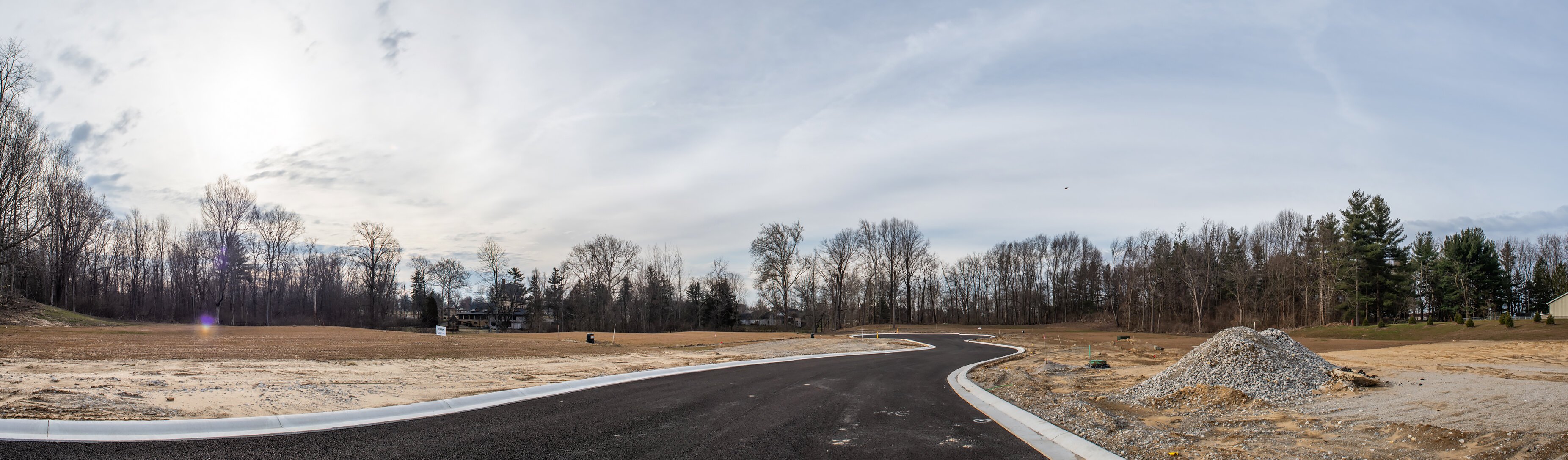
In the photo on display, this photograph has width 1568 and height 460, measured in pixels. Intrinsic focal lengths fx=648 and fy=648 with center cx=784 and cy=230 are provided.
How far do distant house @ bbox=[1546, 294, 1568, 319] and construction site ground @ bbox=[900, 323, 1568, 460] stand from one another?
3755 cm

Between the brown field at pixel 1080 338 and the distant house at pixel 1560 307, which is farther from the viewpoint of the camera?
the distant house at pixel 1560 307

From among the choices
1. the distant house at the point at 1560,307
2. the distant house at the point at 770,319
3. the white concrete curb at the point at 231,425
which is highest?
the white concrete curb at the point at 231,425

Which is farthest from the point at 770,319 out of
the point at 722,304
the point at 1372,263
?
the point at 1372,263

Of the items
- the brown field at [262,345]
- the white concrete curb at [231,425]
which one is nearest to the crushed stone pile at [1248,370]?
the white concrete curb at [231,425]

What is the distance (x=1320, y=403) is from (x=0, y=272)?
51178mm

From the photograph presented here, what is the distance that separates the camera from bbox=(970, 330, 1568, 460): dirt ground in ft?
21.0

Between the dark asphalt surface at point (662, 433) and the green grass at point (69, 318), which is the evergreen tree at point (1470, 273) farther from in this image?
the green grass at point (69, 318)

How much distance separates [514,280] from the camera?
83.1m

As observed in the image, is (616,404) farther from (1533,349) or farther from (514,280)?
(514,280)

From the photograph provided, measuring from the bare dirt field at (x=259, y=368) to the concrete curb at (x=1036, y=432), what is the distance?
8019mm

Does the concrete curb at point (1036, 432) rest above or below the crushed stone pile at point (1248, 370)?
below

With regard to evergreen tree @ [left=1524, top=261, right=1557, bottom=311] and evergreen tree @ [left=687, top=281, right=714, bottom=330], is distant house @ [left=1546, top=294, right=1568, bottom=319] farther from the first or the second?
evergreen tree @ [left=687, top=281, right=714, bottom=330]

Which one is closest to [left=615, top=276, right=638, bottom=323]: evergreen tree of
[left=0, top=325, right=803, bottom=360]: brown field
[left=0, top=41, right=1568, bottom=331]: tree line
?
[left=0, top=41, right=1568, bottom=331]: tree line

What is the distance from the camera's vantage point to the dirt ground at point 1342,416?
252 inches
